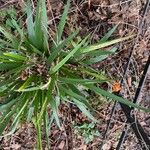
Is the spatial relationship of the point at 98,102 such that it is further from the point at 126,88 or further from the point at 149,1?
A: the point at 149,1

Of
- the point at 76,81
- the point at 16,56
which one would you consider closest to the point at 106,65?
the point at 76,81

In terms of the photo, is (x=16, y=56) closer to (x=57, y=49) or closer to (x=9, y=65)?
(x=9, y=65)

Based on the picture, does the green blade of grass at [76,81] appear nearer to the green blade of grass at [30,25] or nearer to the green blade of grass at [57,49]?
the green blade of grass at [57,49]

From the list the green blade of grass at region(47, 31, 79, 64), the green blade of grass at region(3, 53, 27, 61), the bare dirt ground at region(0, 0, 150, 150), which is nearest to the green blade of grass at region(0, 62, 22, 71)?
the green blade of grass at region(3, 53, 27, 61)

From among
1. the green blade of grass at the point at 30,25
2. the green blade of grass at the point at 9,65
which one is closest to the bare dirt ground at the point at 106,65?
the green blade of grass at the point at 30,25

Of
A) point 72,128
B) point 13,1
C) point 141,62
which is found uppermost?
point 13,1

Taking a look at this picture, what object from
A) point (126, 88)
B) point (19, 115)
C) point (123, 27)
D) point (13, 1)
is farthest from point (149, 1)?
point (19, 115)

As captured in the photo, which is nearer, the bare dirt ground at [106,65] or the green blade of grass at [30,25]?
the green blade of grass at [30,25]

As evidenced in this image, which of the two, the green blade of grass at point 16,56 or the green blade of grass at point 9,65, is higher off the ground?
the green blade of grass at point 16,56
